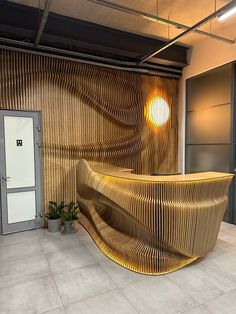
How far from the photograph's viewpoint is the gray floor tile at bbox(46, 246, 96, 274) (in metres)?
2.88

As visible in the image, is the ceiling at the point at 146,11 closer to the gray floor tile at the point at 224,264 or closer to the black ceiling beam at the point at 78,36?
the black ceiling beam at the point at 78,36

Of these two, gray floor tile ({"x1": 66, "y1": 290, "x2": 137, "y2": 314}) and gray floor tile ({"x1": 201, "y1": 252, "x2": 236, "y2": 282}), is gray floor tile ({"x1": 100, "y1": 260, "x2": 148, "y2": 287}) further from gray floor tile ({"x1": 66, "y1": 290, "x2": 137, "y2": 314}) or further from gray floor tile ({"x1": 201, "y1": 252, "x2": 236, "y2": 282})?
gray floor tile ({"x1": 201, "y1": 252, "x2": 236, "y2": 282})

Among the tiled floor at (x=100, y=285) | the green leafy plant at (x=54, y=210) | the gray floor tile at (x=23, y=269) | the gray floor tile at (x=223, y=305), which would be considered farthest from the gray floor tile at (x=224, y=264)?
the green leafy plant at (x=54, y=210)

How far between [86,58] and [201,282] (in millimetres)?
4402

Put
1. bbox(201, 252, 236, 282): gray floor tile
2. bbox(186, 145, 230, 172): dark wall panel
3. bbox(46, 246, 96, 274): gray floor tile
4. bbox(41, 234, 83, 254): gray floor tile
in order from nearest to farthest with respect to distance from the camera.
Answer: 1. bbox(201, 252, 236, 282): gray floor tile
2. bbox(46, 246, 96, 274): gray floor tile
3. bbox(41, 234, 83, 254): gray floor tile
4. bbox(186, 145, 230, 172): dark wall panel

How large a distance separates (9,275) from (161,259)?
1.93m

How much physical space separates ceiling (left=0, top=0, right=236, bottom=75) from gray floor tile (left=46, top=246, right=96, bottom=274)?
3.54 metres

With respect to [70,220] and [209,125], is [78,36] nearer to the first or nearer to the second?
[209,125]

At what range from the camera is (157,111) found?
18.0 feet

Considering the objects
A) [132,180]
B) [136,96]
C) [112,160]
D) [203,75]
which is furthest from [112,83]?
[132,180]

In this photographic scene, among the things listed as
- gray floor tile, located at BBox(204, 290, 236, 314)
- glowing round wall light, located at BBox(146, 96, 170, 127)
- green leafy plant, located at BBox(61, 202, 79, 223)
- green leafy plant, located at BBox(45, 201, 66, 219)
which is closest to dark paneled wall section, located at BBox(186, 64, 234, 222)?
glowing round wall light, located at BBox(146, 96, 170, 127)

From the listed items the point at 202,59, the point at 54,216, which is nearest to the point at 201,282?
the point at 54,216

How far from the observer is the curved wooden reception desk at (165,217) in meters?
2.57

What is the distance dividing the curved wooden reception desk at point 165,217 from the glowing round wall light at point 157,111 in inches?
110
